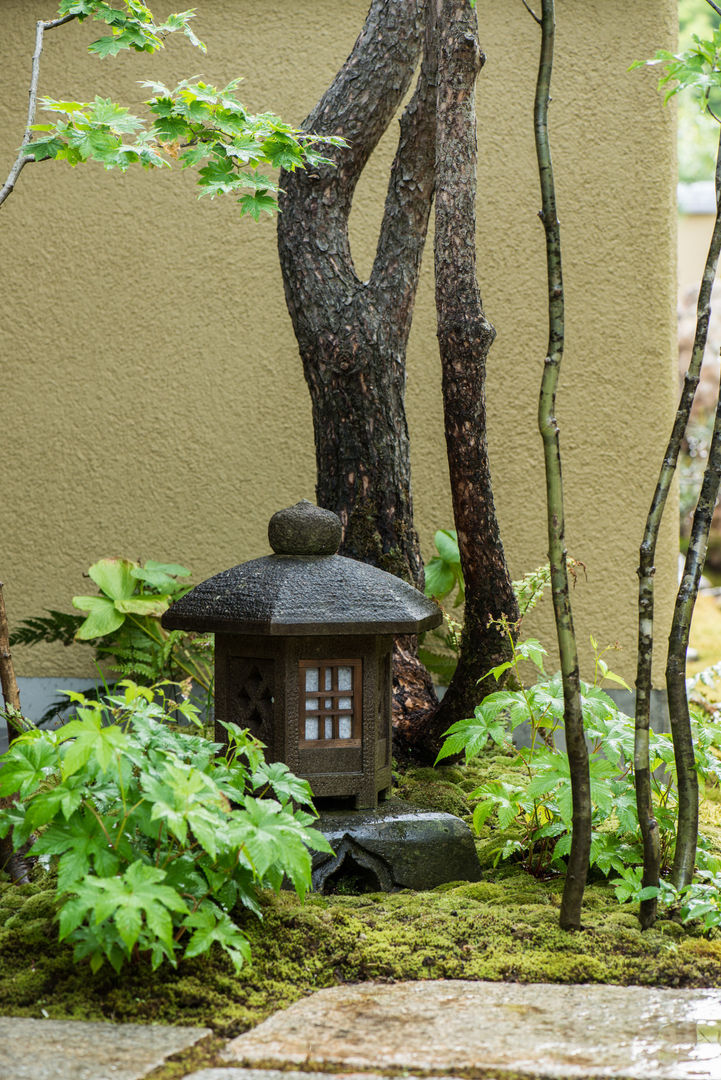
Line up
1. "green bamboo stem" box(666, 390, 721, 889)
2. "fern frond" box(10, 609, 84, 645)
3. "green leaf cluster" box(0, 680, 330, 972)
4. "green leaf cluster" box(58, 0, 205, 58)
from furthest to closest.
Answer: "fern frond" box(10, 609, 84, 645)
"green leaf cluster" box(58, 0, 205, 58)
"green bamboo stem" box(666, 390, 721, 889)
"green leaf cluster" box(0, 680, 330, 972)

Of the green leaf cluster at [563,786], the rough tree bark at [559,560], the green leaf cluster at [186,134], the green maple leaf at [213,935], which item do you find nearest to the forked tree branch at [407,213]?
the green leaf cluster at [186,134]

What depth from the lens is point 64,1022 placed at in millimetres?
1998

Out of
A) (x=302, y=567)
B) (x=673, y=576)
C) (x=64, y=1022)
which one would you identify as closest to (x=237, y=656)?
(x=302, y=567)

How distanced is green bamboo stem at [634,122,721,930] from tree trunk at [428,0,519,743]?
1.03 meters

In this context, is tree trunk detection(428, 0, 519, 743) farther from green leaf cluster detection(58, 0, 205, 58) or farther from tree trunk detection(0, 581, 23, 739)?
tree trunk detection(0, 581, 23, 739)

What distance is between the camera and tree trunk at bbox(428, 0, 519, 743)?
3537mm

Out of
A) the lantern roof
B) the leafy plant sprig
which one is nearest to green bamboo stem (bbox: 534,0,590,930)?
the lantern roof

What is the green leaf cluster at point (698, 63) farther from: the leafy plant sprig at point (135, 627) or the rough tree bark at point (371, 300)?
the leafy plant sprig at point (135, 627)

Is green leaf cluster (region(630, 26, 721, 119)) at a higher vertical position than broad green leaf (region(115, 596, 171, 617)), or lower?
higher

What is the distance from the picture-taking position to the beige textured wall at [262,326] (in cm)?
494

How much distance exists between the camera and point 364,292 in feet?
13.1

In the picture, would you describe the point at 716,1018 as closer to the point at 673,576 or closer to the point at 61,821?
the point at 61,821

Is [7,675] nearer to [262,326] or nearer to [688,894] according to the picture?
A: [688,894]

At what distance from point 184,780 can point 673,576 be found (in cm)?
332
